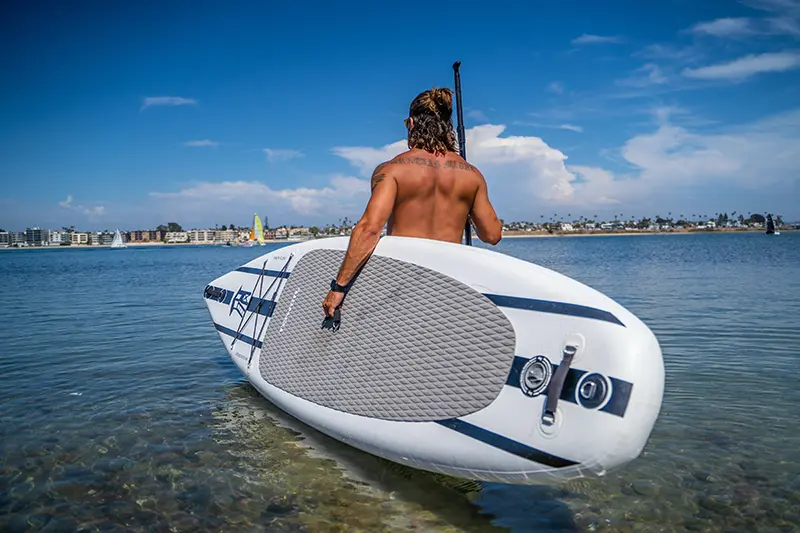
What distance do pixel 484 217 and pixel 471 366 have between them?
133cm

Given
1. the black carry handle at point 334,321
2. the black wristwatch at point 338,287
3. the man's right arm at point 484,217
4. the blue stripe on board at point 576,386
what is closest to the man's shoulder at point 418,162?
the man's right arm at point 484,217

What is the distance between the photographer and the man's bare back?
3.83 m

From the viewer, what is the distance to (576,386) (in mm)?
2805

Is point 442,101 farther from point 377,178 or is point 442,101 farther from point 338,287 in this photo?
point 338,287

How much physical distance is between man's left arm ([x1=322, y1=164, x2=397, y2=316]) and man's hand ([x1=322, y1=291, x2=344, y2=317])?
0.6 inches

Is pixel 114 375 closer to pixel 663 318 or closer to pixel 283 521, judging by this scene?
pixel 283 521

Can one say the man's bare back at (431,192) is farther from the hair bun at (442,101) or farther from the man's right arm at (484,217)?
the hair bun at (442,101)

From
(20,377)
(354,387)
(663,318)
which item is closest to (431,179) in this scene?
(354,387)

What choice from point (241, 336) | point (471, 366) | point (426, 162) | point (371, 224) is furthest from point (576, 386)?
point (241, 336)

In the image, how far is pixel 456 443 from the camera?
3.27 metres

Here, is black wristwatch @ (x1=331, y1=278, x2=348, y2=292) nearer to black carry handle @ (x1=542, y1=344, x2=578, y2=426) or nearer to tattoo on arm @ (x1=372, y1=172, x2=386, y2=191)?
tattoo on arm @ (x1=372, y1=172, x2=386, y2=191)

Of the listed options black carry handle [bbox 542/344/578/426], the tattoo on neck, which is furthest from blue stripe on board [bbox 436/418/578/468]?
the tattoo on neck

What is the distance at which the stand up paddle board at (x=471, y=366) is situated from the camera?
274cm

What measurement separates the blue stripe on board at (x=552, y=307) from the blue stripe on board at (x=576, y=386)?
27 cm
